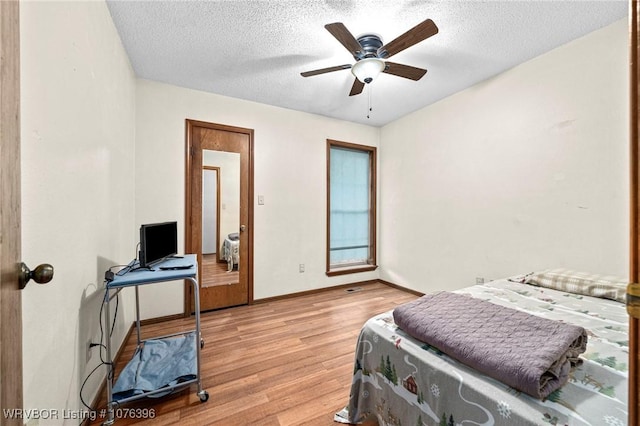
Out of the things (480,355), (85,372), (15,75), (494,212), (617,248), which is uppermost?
(15,75)

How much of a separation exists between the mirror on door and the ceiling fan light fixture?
5.93ft

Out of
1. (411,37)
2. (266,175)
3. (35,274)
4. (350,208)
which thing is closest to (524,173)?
(411,37)

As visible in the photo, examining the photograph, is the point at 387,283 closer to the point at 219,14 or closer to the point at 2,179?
the point at 219,14

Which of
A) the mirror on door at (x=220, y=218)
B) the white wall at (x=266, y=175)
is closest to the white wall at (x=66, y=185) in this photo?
the white wall at (x=266, y=175)

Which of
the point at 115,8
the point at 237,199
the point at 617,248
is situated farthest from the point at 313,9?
the point at 617,248

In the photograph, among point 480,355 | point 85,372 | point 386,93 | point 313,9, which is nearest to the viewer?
point 480,355

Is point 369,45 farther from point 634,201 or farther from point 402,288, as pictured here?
point 402,288

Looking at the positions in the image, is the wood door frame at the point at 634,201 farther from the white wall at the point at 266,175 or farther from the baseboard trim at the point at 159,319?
the baseboard trim at the point at 159,319

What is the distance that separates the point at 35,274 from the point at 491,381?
1.49 m

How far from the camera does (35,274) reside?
2.38ft

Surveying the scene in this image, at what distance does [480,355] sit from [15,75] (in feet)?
5.73

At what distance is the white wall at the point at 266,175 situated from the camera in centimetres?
275

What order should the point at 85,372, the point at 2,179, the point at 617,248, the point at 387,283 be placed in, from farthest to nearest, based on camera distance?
1. the point at 387,283
2. the point at 617,248
3. the point at 85,372
4. the point at 2,179

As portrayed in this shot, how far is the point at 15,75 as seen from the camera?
73 centimetres
